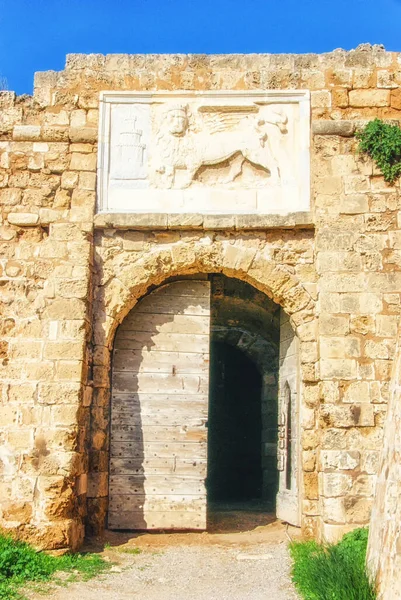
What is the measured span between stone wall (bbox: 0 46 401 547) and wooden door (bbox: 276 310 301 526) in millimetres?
443

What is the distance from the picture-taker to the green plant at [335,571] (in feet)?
12.7

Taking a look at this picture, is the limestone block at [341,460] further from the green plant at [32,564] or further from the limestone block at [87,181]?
the limestone block at [87,181]

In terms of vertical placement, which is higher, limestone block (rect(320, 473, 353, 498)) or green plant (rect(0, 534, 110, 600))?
limestone block (rect(320, 473, 353, 498))

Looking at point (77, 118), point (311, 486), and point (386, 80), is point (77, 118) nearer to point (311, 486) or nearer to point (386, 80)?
point (386, 80)

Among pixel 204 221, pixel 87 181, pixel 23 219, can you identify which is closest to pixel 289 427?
pixel 204 221

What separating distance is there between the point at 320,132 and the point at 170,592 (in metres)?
4.14

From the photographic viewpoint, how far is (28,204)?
643cm

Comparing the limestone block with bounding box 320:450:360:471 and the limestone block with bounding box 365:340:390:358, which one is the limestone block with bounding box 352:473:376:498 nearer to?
the limestone block with bounding box 320:450:360:471

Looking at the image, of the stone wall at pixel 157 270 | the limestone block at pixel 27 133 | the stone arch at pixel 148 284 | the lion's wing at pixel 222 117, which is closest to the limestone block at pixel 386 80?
the stone wall at pixel 157 270

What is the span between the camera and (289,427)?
6871mm

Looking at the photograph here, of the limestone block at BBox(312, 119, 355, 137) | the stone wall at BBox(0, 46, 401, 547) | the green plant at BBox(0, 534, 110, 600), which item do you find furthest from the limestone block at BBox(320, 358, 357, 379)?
the green plant at BBox(0, 534, 110, 600)

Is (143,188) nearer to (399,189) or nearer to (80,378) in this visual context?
(80,378)

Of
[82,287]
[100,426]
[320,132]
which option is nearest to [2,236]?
[82,287]

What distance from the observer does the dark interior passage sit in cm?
980
